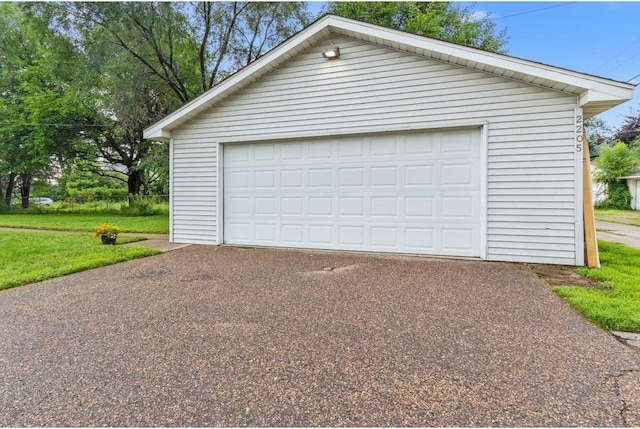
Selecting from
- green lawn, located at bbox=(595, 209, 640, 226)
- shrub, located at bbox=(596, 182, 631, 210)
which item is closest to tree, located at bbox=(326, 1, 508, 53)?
green lawn, located at bbox=(595, 209, 640, 226)

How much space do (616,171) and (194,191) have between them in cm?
2496

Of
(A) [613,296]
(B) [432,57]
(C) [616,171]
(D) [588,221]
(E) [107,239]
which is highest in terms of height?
(C) [616,171]

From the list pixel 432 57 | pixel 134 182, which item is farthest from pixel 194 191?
pixel 134 182

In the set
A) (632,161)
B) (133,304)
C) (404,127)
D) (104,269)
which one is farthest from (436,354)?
(632,161)

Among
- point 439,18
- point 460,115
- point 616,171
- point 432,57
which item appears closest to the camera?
point 460,115

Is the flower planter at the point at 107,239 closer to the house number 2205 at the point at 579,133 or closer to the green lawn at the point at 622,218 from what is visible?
the house number 2205 at the point at 579,133

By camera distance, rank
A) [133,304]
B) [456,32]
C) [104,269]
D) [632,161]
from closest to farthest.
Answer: [133,304] < [104,269] < [456,32] < [632,161]

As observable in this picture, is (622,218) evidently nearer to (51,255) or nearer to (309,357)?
(309,357)

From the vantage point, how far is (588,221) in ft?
17.0

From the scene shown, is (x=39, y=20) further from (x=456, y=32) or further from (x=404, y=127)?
(x=456, y=32)

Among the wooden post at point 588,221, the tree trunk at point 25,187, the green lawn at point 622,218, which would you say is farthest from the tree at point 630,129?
the tree trunk at point 25,187

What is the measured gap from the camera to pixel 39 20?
38.2ft

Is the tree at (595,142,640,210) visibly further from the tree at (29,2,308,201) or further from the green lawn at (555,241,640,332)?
the tree at (29,2,308,201)

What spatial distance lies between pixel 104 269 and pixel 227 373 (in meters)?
4.10
